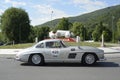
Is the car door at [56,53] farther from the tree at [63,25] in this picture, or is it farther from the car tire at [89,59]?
the tree at [63,25]

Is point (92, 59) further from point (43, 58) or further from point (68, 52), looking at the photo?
point (43, 58)

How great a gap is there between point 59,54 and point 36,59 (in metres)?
1.20

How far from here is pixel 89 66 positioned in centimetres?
1503

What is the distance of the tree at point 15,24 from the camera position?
266 feet

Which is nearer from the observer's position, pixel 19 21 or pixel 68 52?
pixel 68 52

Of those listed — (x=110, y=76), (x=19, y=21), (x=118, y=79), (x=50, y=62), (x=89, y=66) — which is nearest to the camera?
(x=118, y=79)

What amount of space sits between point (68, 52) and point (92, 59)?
48.5 inches

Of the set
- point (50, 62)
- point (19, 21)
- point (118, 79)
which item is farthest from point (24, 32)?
point (118, 79)

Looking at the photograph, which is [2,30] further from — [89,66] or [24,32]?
[89,66]

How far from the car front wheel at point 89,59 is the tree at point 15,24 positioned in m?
66.9

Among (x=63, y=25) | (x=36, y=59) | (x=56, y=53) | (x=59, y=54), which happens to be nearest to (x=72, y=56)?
(x=59, y=54)

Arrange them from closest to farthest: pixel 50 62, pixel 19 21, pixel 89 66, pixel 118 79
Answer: pixel 118 79
pixel 89 66
pixel 50 62
pixel 19 21

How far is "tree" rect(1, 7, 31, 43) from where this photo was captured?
266 feet

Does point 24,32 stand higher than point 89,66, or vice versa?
point 24,32
